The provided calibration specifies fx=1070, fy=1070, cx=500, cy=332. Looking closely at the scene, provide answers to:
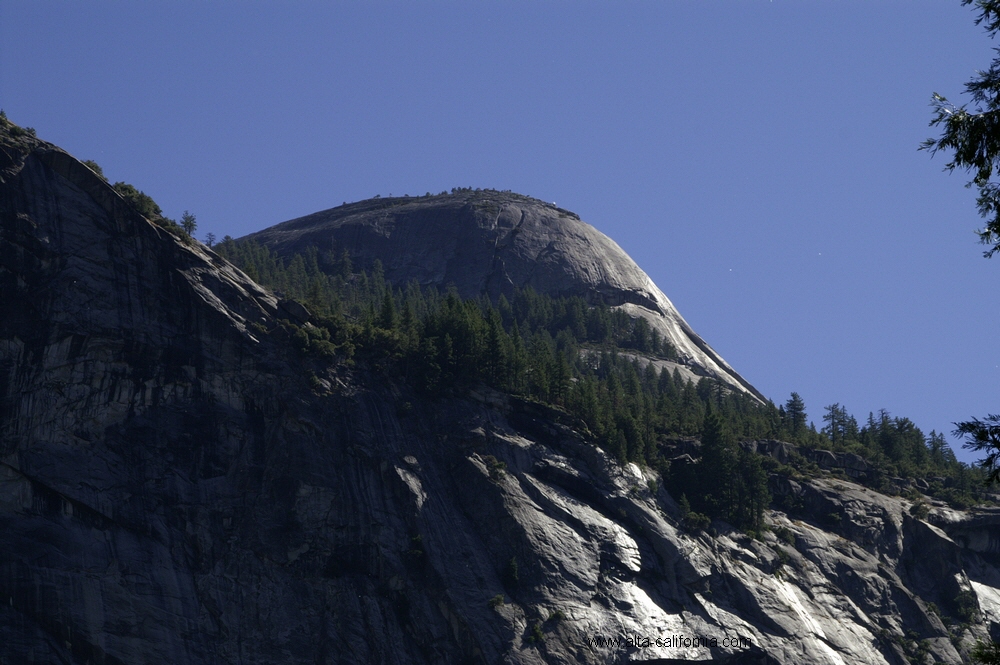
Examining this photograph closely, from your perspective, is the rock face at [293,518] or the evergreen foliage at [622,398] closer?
the rock face at [293,518]

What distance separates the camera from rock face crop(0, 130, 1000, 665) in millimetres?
79062

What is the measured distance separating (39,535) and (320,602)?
2107 cm

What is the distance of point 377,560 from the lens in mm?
84938

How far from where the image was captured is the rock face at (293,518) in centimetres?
7906

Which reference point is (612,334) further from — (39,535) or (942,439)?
(39,535)

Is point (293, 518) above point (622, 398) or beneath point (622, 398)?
beneath

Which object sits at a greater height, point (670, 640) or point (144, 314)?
point (144, 314)

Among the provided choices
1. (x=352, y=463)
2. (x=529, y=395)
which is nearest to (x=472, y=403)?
(x=529, y=395)

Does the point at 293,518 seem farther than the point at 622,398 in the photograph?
No

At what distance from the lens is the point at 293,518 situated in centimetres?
8581

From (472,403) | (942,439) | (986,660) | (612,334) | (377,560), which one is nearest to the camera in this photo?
(986,660)

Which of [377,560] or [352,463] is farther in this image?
[352,463]

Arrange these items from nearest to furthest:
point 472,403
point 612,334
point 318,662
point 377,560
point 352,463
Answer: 1. point 318,662
2. point 377,560
3. point 352,463
4. point 472,403
5. point 612,334

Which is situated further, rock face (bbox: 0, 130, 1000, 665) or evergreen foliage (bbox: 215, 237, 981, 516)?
evergreen foliage (bbox: 215, 237, 981, 516)
